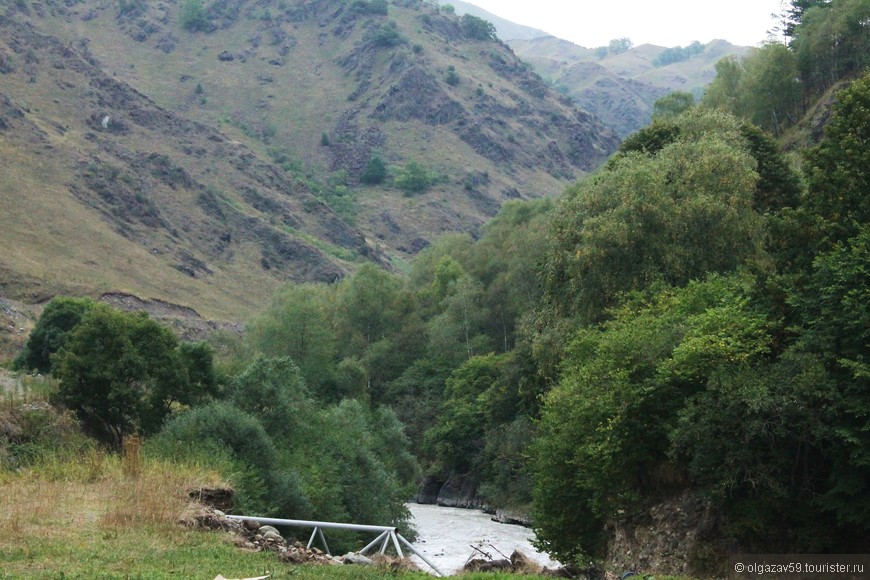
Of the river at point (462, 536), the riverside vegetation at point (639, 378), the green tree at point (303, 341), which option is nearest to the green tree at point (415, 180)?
the green tree at point (303, 341)

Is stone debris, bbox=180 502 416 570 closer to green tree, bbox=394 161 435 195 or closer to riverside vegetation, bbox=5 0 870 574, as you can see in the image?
riverside vegetation, bbox=5 0 870 574

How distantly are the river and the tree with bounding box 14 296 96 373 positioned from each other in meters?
24.1

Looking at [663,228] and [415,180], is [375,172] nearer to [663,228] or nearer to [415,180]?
[415,180]

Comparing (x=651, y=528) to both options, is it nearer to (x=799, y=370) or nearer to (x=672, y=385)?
(x=672, y=385)

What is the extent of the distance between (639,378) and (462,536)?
21.2 meters

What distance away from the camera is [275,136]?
185 metres

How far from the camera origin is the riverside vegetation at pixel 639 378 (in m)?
24.0

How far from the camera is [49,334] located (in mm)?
60938

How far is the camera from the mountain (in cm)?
10231

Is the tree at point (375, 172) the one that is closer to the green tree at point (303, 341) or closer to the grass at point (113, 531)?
the green tree at point (303, 341)

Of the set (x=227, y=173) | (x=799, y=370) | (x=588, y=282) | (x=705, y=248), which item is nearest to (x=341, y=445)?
(x=588, y=282)

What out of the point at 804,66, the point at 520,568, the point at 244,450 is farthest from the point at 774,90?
the point at 520,568

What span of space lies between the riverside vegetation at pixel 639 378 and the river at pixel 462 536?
7.60ft

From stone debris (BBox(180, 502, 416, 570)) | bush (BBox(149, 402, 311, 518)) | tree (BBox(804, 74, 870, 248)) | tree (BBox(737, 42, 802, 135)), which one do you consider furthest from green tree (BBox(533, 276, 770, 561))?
tree (BBox(737, 42, 802, 135))
